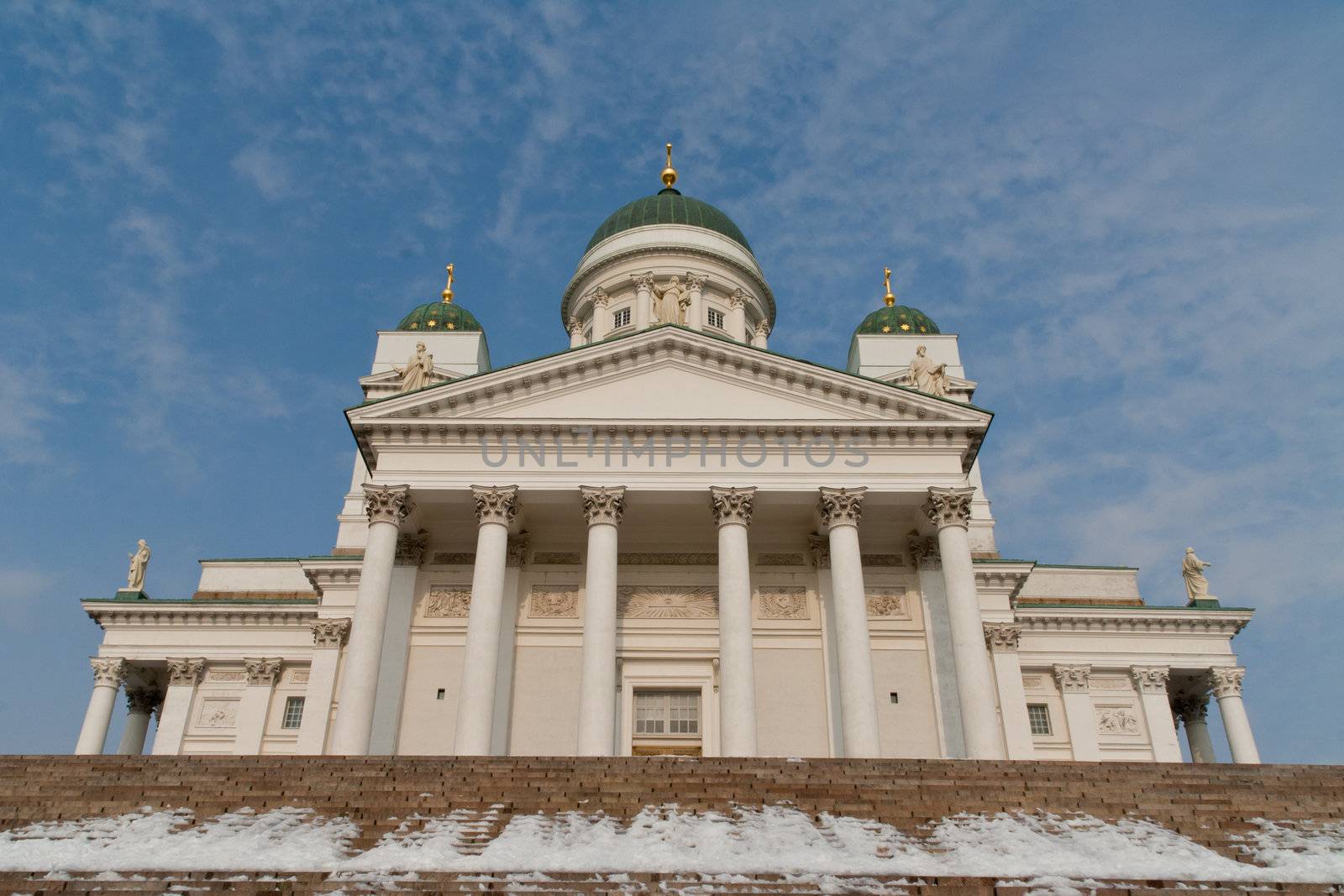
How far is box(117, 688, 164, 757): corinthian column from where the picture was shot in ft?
125

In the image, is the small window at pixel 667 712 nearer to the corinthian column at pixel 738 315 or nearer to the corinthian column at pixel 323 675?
the corinthian column at pixel 323 675

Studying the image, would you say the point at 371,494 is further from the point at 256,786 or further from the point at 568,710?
the point at 256,786

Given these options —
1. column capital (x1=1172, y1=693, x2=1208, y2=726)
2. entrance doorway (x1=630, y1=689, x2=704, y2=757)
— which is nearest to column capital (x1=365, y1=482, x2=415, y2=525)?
entrance doorway (x1=630, y1=689, x2=704, y2=757)

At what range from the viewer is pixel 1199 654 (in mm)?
37000

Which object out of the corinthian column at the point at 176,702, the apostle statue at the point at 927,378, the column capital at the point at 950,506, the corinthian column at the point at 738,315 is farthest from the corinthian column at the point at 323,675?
the corinthian column at the point at 738,315

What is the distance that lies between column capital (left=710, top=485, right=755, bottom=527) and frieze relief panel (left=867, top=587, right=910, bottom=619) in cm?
462

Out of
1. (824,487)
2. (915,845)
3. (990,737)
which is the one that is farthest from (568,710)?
(915,845)

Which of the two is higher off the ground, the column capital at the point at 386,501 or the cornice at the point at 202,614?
the cornice at the point at 202,614

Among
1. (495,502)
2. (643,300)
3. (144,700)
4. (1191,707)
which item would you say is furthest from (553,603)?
(1191,707)

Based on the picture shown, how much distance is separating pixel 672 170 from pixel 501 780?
3942 cm

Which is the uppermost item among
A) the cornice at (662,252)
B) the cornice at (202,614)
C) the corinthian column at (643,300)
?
the cornice at (662,252)

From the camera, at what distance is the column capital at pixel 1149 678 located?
3622 cm

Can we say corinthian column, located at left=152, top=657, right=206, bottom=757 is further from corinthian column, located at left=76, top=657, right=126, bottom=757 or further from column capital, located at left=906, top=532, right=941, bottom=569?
column capital, located at left=906, top=532, right=941, bottom=569

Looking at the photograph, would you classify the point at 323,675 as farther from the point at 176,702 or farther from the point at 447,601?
the point at 176,702
